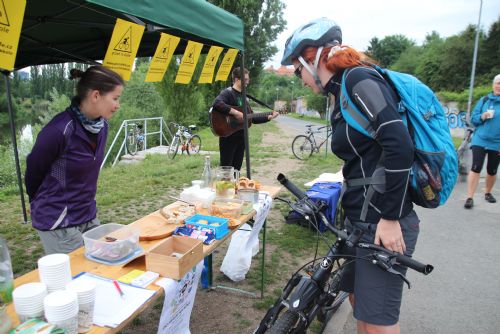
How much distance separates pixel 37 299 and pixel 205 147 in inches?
526

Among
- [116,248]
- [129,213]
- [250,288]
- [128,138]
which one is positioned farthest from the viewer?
[128,138]

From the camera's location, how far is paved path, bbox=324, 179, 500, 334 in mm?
2877

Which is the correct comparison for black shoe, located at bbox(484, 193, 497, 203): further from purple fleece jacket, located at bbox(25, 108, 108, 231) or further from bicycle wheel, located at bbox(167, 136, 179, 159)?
bicycle wheel, located at bbox(167, 136, 179, 159)

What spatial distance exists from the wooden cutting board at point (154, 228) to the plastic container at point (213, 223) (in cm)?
12

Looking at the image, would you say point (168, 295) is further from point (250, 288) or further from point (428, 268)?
point (250, 288)

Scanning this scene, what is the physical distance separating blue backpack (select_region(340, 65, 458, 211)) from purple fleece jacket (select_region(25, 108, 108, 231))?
1.54 m

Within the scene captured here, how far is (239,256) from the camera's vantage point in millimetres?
3365

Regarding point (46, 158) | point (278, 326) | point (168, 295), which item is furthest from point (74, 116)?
point (278, 326)

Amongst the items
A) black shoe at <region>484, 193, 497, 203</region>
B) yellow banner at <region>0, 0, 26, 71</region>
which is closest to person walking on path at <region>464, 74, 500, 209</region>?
black shoe at <region>484, 193, 497, 203</region>

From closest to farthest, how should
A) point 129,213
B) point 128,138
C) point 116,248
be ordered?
point 116,248 < point 129,213 < point 128,138

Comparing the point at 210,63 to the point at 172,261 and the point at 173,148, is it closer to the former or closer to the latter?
the point at 172,261

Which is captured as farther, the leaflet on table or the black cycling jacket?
the black cycling jacket

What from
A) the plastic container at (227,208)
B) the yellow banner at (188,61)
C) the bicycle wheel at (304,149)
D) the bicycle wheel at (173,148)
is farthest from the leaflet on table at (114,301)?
the bicycle wheel at (173,148)

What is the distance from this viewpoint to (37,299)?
3.73ft
